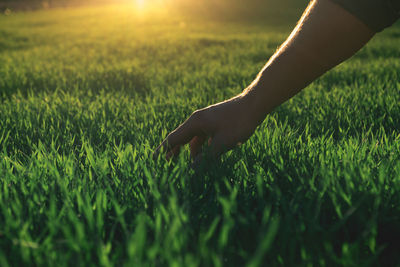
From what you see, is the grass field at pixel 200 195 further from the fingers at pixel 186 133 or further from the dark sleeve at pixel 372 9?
the dark sleeve at pixel 372 9

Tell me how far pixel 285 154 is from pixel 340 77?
9.38 ft

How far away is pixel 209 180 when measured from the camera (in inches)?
54.9

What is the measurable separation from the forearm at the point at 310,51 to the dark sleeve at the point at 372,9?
0.02 m

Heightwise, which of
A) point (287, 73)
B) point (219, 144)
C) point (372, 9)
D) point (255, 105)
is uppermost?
point (372, 9)

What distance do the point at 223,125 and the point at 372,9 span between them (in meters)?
0.65

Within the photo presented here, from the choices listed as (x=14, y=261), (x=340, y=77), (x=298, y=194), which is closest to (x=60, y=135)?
(x=14, y=261)

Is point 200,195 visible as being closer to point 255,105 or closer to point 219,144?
point 219,144

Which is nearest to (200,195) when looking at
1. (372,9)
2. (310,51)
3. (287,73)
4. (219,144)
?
(219,144)

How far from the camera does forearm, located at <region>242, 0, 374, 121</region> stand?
1300 mm

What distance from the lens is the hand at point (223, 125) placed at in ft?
4.52

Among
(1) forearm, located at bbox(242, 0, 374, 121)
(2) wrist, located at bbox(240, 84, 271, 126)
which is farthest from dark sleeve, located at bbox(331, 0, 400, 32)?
(2) wrist, located at bbox(240, 84, 271, 126)

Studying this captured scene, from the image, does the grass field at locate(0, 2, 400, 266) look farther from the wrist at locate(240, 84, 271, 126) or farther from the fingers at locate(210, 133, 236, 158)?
the wrist at locate(240, 84, 271, 126)

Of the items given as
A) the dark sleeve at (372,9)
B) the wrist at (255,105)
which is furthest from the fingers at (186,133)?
the dark sleeve at (372,9)

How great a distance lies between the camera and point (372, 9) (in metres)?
1.26
